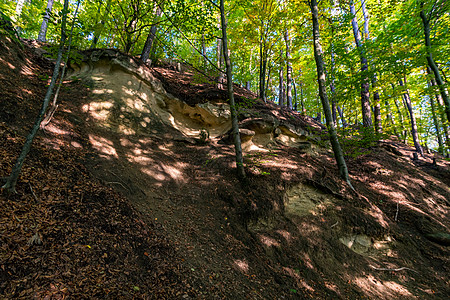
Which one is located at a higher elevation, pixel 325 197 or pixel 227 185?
pixel 227 185

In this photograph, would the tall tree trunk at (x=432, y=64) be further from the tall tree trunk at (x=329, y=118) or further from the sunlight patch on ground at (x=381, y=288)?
the sunlight patch on ground at (x=381, y=288)

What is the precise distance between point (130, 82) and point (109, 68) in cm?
128

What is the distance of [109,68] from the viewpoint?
9.07m

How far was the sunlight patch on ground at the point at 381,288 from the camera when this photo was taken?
4.98m

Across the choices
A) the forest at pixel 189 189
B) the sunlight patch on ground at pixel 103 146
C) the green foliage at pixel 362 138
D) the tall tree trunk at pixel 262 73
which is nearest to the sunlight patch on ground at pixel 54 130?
the forest at pixel 189 189

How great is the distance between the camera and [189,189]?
21.4 feet

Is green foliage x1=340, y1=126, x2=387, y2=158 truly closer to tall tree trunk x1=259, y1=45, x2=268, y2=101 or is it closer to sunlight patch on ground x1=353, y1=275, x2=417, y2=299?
sunlight patch on ground x1=353, y1=275, x2=417, y2=299

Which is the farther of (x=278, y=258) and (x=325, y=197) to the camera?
(x=325, y=197)

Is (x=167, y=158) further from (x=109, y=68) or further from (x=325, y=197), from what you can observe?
(x=325, y=197)

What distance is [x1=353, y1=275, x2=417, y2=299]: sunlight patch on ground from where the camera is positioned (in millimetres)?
4977

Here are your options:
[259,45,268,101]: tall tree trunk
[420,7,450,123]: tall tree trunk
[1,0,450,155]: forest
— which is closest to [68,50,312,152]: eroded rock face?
[1,0,450,155]: forest

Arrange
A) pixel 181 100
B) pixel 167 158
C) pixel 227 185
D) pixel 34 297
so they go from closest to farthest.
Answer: pixel 34 297 → pixel 227 185 → pixel 167 158 → pixel 181 100

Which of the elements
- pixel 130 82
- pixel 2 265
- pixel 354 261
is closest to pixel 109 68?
pixel 130 82

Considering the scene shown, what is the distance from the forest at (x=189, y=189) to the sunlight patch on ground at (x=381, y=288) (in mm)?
40
